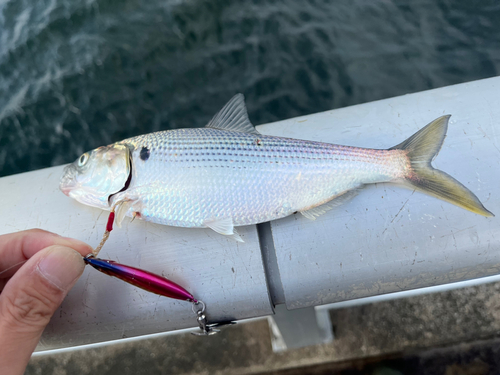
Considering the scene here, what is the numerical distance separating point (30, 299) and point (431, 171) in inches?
89.0

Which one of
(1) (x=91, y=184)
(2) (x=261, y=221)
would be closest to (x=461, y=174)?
(2) (x=261, y=221)

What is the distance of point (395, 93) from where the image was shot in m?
3.60

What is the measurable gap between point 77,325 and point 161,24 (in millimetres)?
3856

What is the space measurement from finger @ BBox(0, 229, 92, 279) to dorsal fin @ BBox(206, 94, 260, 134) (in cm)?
119

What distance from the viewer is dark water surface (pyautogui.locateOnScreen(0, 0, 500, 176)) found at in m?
3.65

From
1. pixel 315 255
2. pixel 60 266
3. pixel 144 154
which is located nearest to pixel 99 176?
pixel 144 154

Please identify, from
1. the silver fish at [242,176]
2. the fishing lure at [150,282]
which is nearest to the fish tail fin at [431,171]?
the silver fish at [242,176]

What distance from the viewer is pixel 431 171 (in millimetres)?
1848

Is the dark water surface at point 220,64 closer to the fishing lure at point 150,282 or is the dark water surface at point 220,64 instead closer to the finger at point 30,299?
the fishing lure at point 150,282

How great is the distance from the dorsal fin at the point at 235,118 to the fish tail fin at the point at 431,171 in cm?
102

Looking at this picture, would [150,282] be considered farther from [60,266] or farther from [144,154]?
[144,154]

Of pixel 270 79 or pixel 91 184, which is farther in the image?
pixel 270 79

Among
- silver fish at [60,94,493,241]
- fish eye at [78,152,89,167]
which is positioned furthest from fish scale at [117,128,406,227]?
fish eye at [78,152,89,167]

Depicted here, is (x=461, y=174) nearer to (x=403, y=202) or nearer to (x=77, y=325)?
(x=403, y=202)
